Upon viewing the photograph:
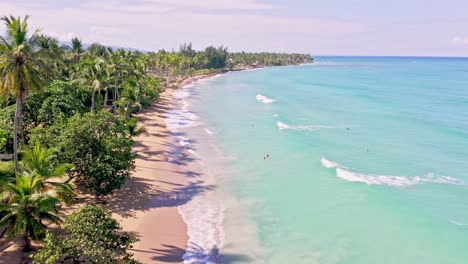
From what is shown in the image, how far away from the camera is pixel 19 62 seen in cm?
2256

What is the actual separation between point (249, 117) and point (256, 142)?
1835 cm

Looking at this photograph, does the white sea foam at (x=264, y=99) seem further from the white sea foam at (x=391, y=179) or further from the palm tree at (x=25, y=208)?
the palm tree at (x=25, y=208)

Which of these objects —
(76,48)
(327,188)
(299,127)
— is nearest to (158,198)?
(327,188)

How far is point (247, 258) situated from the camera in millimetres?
22453

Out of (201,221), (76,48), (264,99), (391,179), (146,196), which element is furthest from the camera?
(264,99)

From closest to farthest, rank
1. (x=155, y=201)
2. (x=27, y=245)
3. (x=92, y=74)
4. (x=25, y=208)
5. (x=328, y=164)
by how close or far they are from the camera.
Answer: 1. (x=25, y=208)
2. (x=27, y=245)
3. (x=155, y=201)
4. (x=328, y=164)
5. (x=92, y=74)

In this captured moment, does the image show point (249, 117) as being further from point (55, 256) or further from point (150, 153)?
point (55, 256)

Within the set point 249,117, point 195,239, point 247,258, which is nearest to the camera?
point 247,258

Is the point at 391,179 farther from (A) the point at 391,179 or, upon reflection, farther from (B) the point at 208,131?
(B) the point at 208,131

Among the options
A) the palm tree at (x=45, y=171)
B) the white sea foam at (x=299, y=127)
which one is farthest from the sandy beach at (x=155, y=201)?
the white sea foam at (x=299, y=127)

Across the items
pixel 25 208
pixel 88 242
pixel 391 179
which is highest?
pixel 25 208

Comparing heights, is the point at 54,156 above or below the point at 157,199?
above

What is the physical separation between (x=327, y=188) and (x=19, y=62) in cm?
2491

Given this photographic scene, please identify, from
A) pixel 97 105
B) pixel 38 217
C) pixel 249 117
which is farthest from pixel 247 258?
pixel 249 117
